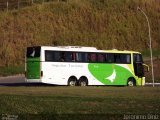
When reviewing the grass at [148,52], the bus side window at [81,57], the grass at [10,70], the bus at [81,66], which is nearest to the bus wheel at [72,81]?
the bus at [81,66]

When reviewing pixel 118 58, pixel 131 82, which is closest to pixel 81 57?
pixel 118 58

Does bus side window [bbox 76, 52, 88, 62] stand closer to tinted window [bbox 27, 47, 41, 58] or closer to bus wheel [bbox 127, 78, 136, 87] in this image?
tinted window [bbox 27, 47, 41, 58]

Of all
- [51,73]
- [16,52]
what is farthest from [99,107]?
[16,52]

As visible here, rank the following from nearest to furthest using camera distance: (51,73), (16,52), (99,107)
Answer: (99,107)
(51,73)
(16,52)

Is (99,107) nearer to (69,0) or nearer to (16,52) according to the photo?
(16,52)

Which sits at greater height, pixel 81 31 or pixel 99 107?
pixel 81 31

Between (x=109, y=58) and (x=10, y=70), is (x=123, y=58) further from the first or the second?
(x=10, y=70)

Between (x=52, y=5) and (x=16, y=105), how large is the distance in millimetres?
53462

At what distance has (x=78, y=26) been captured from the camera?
73.4 meters

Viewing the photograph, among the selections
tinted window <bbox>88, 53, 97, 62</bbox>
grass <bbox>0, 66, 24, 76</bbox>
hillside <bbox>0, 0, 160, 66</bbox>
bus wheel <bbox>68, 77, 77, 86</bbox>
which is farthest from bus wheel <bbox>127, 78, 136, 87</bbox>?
hillside <bbox>0, 0, 160, 66</bbox>

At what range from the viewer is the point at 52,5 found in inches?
2889

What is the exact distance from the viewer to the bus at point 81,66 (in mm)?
44625

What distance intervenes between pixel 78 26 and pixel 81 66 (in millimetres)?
27274

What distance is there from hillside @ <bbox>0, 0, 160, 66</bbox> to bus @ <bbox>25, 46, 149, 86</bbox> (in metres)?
18.5
